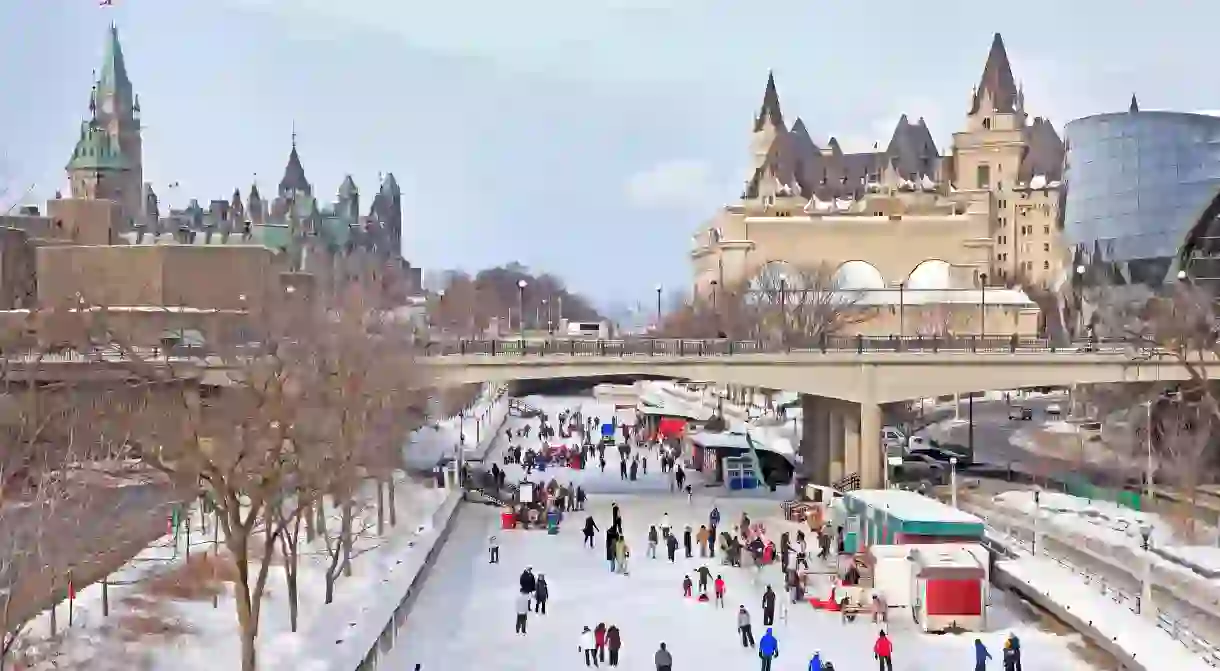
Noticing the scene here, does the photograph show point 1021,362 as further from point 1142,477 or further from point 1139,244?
point 1139,244

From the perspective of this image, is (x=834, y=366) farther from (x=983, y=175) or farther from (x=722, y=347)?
(x=983, y=175)

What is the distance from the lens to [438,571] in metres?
31.7

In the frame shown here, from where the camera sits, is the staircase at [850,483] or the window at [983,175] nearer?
the staircase at [850,483]

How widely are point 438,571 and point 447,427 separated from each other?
128ft

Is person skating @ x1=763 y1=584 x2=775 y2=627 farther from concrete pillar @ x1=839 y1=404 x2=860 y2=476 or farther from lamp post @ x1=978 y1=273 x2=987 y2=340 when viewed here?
lamp post @ x1=978 y1=273 x2=987 y2=340

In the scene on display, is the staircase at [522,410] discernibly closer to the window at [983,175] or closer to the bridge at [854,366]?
the bridge at [854,366]

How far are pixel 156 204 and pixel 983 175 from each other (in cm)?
7398

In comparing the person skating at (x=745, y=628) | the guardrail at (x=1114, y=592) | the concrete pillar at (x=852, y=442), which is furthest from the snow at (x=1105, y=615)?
the concrete pillar at (x=852, y=442)

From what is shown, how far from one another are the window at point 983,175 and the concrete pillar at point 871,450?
315 ft

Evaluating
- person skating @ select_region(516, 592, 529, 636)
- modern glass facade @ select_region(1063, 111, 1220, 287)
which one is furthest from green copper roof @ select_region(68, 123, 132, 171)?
person skating @ select_region(516, 592, 529, 636)

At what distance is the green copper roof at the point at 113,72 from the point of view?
129 meters

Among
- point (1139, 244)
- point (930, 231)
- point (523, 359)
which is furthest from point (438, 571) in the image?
point (930, 231)

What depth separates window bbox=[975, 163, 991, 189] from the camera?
442ft

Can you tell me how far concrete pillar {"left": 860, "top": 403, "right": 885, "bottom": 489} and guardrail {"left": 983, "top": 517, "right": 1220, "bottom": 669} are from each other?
7.61 metres
